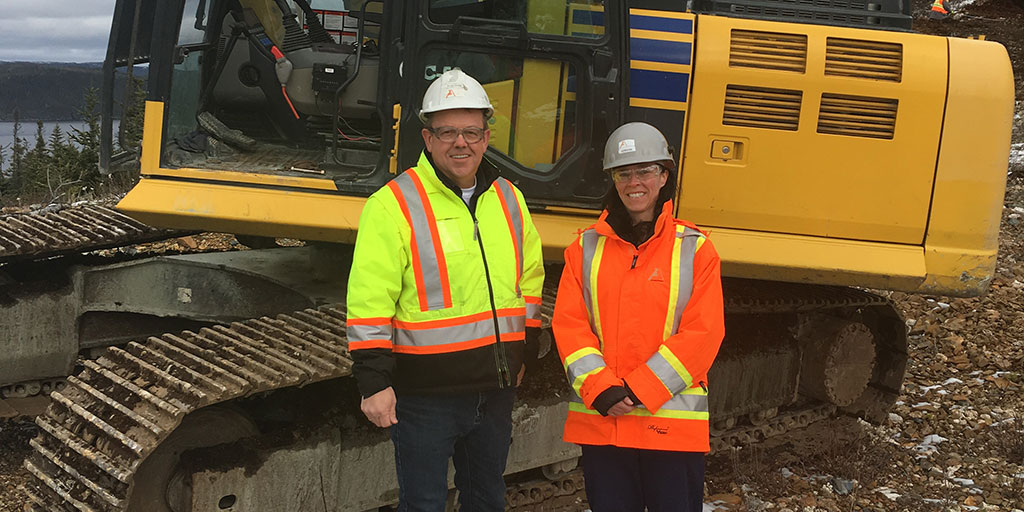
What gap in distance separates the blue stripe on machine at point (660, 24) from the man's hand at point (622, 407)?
1919mm

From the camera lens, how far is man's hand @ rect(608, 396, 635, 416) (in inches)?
116

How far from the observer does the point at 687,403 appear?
304 cm

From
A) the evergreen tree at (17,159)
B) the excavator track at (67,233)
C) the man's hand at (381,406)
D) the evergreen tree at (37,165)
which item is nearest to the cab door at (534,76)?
the man's hand at (381,406)

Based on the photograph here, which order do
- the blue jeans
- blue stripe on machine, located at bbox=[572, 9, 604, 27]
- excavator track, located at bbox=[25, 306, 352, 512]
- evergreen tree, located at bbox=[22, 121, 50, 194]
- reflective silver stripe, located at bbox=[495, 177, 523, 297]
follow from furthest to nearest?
1. evergreen tree, located at bbox=[22, 121, 50, 194]
2. blue stripe on machine, located at bbox=[572, 9, 604, 27]
3. excavator track, located at bbox=[25, 306, 352, 512]
4. reflective silver stripe, located at bbox=[495, 177, 523, 297]
5. the blue jeans

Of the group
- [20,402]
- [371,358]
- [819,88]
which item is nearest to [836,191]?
[819,88]

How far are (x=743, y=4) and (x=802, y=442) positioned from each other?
2.68 m

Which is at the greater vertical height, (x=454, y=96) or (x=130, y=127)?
(x=454, y=96)

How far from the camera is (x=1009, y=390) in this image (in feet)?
21.3

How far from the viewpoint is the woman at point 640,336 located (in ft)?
9.71

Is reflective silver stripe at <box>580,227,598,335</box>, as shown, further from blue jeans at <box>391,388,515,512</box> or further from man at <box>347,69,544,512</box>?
blue jeans at <box>391,388,515,512</box>

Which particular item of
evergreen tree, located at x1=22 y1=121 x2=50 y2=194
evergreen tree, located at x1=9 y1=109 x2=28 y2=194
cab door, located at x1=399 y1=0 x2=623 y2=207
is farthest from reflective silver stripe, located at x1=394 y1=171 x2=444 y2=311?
evergreen tree, located at x1=9 y1=109 x2=28 y2=194

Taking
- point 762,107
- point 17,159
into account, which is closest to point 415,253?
point 762,107

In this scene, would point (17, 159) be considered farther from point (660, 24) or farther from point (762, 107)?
point (762, 107)

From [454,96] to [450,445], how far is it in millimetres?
1073
